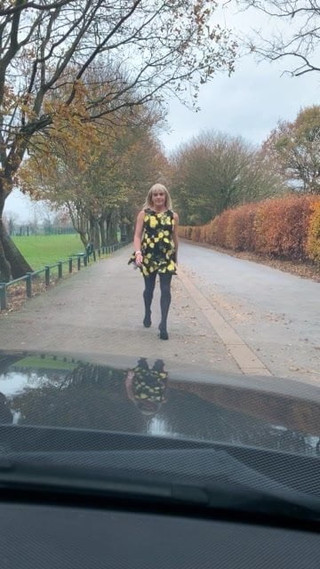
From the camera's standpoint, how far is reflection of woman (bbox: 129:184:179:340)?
7316 millimetres

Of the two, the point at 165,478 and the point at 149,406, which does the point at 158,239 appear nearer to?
the point at 149,406

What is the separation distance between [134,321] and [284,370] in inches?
133

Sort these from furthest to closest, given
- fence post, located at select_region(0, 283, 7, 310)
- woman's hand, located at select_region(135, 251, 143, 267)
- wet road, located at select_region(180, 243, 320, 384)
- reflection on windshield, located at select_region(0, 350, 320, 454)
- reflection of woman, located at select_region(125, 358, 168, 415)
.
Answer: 1. fence post, located at select_region(0, 283, 7, 310)
2. woman's hand, located at select_region(135, 251, 143, 267)
3. wet road, located at select_region(180, 243, 320, 384)
4. reflection of woman, located at select_region(125, 358, 168, 415)
5. reflection on windshield, located at select_region(0, 350, 320, 454)

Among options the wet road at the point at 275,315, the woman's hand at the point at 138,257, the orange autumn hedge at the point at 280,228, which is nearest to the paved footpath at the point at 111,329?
the wet road at the point at 275,315

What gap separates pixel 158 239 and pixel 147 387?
488 centimetres

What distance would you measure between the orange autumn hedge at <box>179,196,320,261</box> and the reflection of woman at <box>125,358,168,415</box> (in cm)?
1864

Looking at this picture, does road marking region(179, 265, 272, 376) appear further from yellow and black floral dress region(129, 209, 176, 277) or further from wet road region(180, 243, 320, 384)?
yellow and black floral dress region(129, 209, 176, 277)

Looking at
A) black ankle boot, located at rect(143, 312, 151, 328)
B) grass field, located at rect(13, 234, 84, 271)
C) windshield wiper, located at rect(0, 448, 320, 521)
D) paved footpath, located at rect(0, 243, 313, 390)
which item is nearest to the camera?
windshield wiper, located at rect(0, 448, 320, 521)

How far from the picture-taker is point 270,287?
1592cm

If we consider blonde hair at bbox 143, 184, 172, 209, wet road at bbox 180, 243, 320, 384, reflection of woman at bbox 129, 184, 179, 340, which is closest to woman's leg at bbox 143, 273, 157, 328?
reflection of woman at bbox 129, 184, 179, 340

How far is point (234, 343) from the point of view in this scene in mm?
7797

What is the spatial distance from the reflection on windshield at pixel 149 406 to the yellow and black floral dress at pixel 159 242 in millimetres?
4444

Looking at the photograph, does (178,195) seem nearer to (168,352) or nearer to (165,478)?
(168,352)

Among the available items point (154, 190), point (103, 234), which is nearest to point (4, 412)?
point (154, 190)
